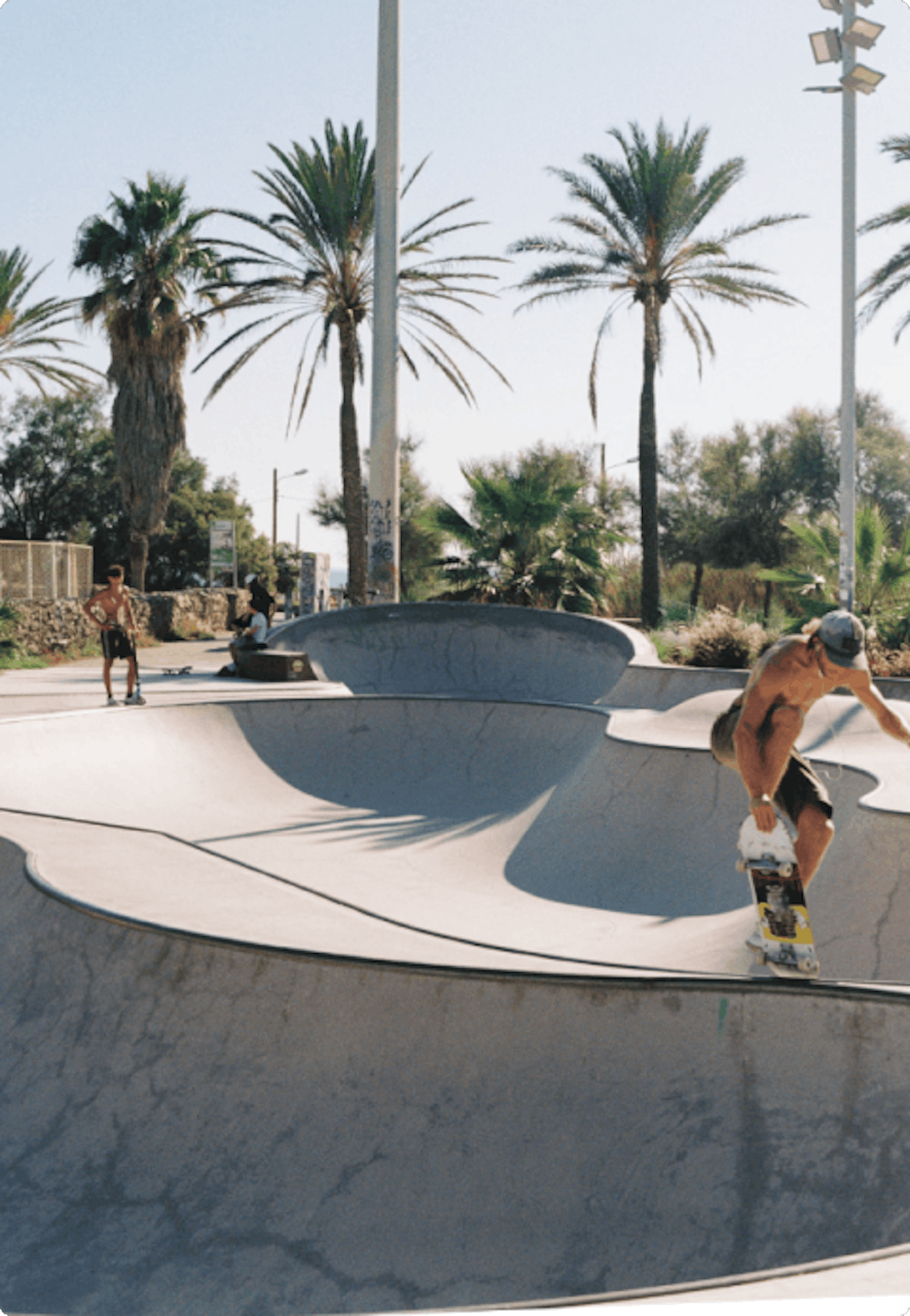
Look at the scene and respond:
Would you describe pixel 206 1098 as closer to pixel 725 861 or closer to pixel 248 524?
pixel 725 861

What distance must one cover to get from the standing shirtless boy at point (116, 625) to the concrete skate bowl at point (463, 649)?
3792 millimetres

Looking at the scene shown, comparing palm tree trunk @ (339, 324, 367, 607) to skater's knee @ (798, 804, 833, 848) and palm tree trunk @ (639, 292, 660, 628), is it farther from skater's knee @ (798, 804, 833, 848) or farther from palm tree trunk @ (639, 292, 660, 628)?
skater's knee @ (798, 804, 833, 848)

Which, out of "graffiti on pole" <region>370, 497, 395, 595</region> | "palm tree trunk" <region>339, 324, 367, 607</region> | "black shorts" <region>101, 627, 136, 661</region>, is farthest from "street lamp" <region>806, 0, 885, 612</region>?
"palm tree trunk" <region>339, 324, 367, 607</region>

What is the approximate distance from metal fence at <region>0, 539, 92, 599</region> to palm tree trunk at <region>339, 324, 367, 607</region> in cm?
596

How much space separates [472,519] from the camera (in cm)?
1991

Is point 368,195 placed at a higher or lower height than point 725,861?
higher

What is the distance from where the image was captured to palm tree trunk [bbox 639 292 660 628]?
2233 centimetres

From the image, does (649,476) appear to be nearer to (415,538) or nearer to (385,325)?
(385,325)

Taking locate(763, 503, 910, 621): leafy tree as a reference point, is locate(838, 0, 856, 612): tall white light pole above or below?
above

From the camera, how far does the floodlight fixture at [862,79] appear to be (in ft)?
44.3

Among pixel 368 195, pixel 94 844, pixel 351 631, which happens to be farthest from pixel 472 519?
pixel 94 844

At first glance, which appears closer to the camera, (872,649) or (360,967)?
(360,967)

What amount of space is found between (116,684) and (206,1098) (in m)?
10.3

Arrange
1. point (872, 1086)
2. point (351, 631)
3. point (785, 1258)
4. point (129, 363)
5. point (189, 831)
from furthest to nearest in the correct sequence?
point (129, 363) → point (351, 631) → point (189, 831) → point (872, 1086) → point (785, 1258)
